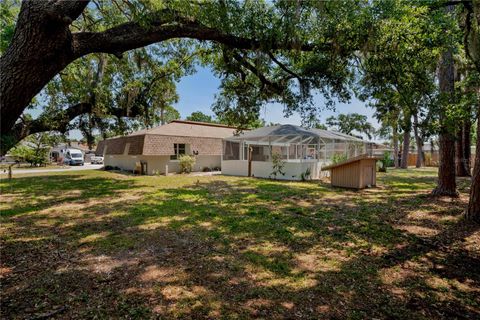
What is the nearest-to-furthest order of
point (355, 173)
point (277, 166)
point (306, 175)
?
point (355, 173)
point (306, 175)
point (277, 166)

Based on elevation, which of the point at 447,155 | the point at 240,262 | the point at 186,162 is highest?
the point at 447,155

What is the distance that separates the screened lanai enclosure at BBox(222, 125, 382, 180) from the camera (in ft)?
47.5

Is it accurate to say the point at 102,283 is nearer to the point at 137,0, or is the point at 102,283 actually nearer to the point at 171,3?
the point at 171,3

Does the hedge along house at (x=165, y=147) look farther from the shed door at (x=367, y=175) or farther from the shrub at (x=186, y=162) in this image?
the shed door at (x=367, y=175)

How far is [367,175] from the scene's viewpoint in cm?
1117

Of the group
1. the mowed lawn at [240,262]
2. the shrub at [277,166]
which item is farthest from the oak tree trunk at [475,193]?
the shrub at [277,166]

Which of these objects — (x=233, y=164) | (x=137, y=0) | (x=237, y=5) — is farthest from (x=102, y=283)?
(x=233, y=164)

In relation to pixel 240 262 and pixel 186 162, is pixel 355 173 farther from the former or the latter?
pixel 186 162

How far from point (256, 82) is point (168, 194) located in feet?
16.5

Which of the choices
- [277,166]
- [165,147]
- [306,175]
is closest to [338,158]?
[306,175]

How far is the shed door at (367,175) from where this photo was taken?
11.0m

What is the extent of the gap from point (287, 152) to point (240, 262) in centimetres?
1642

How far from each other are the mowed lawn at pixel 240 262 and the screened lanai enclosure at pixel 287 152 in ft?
24.3

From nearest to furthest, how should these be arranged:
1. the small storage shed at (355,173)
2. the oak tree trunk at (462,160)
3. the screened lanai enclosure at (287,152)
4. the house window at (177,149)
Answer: the small storage shed at (355,173) → the screened lanai enclosure at (287,152) → the oak tree trunk at (462,160) → the house window at (177,149)
